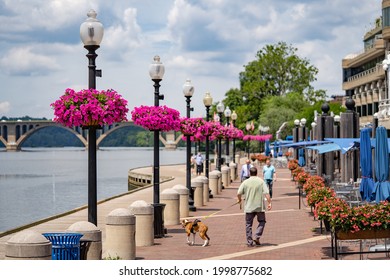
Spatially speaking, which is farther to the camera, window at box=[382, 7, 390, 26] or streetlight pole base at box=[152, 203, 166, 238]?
window at box=[382, 7, 390, 26]

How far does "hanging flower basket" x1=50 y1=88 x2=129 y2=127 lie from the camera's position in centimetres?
1338

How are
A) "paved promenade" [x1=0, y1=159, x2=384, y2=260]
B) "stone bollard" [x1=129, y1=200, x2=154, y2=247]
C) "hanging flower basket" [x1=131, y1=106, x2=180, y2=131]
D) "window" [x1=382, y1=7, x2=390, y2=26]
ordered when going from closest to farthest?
"paved promenade" [x1=0, y1=159, x2=384, y2=260] → "stone bollard" [x1=129, y1=200, x2=154, y2=247] → "hanging flower basket" [x1=131, y1=106, x2=180, y2=131] → "window" [x1=382, y1=7, x2=390, y2=26]

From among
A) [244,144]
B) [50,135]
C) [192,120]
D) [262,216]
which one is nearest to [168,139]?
[50,135]

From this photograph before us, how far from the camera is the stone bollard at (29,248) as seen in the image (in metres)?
10.2

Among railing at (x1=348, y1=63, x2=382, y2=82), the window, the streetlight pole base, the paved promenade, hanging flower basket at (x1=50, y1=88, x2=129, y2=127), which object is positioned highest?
the window

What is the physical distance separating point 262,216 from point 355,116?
12716 millimetres

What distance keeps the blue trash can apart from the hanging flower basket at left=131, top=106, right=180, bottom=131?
8713 millimetres

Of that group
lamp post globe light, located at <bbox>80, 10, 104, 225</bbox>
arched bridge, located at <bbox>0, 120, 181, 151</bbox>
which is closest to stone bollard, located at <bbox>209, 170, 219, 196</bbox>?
lamp post globe light, located at <bbox>80, 10, 104, 225</bbox>

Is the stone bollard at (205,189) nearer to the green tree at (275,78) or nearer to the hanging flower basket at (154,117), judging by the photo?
the hanging flower basket at (154,117)

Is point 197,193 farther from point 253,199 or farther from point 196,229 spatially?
point 253,199

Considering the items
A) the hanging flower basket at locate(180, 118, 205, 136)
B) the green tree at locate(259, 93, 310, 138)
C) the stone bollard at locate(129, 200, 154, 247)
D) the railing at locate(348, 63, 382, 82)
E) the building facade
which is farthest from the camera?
the green tree at locate(259, 93, 310, 138)

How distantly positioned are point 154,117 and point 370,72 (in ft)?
231

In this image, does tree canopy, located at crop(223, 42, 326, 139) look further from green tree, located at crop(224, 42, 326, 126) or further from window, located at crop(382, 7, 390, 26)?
window, located at crop(382, 7, 390, 26)
